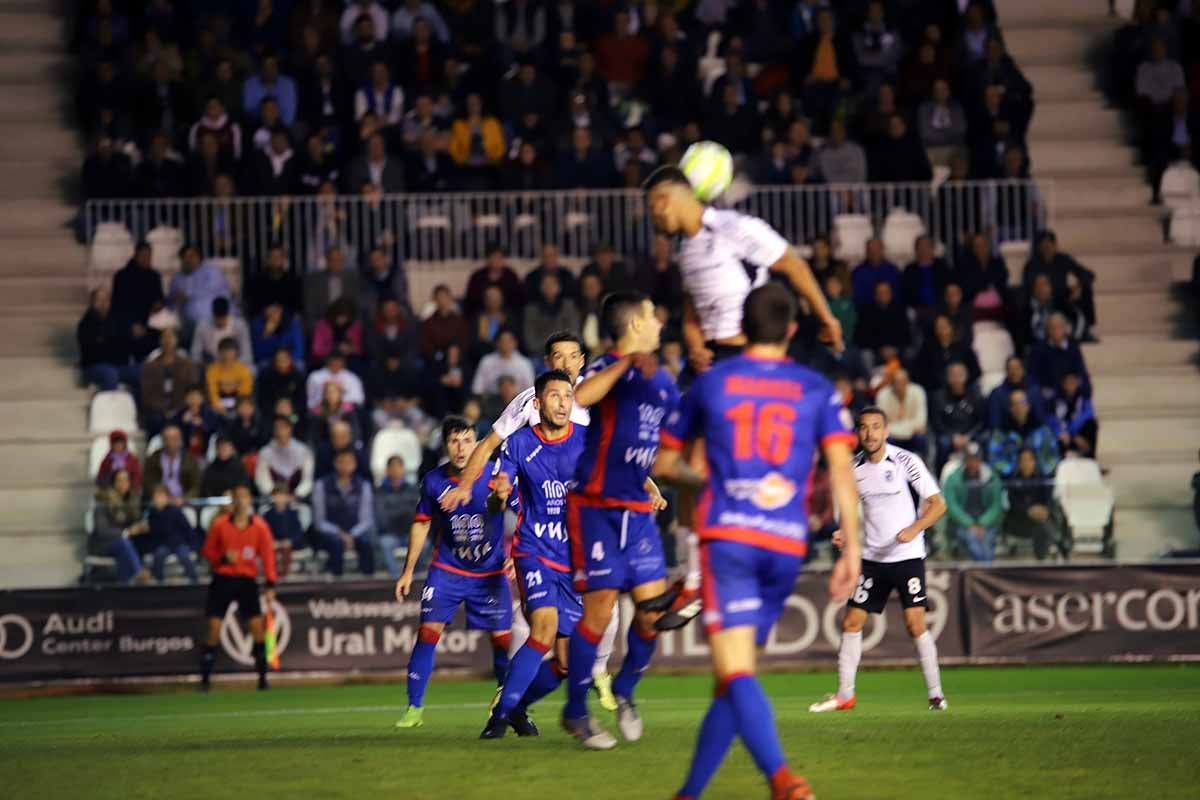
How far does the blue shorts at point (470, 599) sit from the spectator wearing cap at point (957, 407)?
9797mm

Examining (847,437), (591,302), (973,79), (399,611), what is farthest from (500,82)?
(847,437)

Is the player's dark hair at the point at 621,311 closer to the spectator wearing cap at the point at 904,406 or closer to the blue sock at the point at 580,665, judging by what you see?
the blue sock at the point at 580,665

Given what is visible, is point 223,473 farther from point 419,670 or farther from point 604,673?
point 419,670

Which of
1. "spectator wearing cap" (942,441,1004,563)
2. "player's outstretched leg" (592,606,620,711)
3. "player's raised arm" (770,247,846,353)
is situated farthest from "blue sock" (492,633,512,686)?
"spectator wearing cap" (942,441,1004,563)

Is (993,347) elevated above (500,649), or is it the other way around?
(993,347)

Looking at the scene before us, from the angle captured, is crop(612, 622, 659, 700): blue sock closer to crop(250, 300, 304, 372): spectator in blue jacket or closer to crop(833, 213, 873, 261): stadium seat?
crop(250, 300, 304, 372): spectator in blue jacket

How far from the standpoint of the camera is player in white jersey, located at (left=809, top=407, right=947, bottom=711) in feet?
50.2

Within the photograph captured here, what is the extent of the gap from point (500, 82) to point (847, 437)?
63.5 feet

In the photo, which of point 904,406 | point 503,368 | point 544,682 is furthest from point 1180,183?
point 544,682

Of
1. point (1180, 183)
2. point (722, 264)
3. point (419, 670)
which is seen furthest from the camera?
point (1180, 183)

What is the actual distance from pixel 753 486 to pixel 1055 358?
55.1ft

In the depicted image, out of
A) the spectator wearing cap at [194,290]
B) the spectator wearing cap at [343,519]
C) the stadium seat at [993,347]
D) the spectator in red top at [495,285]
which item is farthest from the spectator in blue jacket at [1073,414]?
the spectator wearing cap at [194,290]

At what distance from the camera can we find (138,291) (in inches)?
988

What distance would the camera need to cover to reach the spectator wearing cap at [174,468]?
22.0 m
